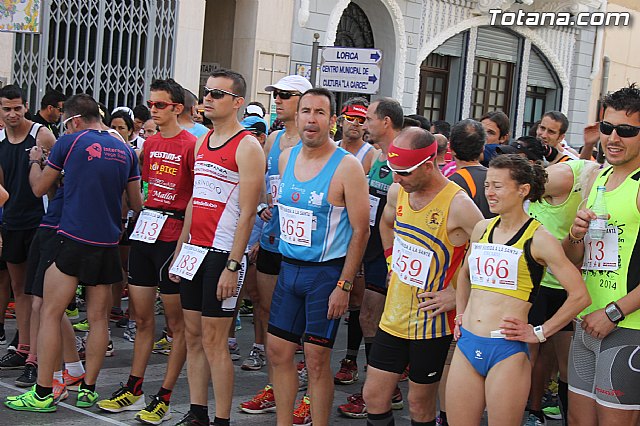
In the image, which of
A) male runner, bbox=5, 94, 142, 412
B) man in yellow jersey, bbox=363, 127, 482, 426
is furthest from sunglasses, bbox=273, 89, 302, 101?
man in yellow jersey, bbox=363, 127, 482, 426

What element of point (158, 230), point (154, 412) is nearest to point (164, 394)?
point (154, 412)

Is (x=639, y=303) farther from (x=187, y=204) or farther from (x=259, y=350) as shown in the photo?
(x=259, y=350)

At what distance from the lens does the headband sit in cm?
481

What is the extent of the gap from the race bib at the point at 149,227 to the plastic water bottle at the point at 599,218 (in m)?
2.77

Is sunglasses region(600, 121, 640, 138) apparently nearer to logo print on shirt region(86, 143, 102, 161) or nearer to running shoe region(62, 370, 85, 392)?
logo print on shirt region(86, 143, 102, 161)

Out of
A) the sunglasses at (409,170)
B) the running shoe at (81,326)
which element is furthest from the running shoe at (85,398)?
the sunglasses at (409,170)

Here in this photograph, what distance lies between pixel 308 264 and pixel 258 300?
6.56 ft

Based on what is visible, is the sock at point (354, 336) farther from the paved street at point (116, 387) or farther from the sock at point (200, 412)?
the sock at point (200, 412)

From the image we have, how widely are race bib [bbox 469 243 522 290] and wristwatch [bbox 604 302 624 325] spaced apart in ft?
1.54

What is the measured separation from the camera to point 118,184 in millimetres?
6234

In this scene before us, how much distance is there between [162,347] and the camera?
25.8ft

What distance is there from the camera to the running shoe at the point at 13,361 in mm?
6902

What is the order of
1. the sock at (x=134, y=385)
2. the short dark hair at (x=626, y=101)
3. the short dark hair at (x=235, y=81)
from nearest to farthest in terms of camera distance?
the short dark hair at (x=626, y=101) < the short dark hair at (x=235, y=81) < the sock at (x=134, y=385)

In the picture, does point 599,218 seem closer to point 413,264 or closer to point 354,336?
point 413,264
